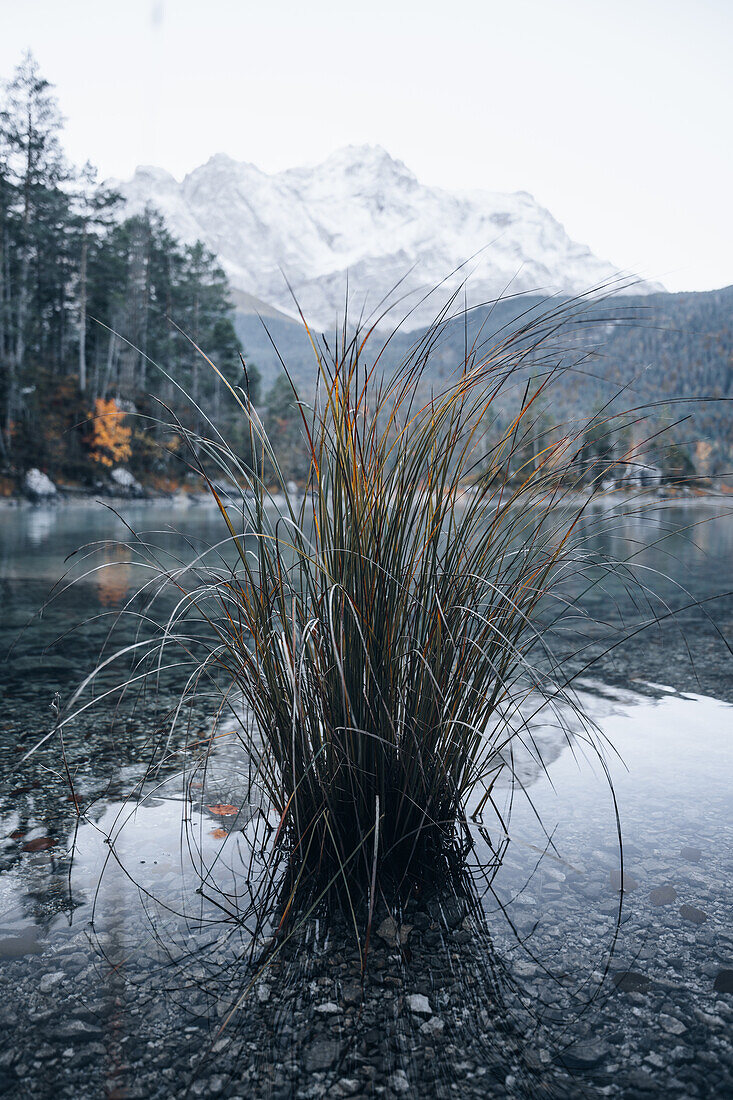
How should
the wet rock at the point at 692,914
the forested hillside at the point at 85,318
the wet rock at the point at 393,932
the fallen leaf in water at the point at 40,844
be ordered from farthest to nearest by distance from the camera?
the forested hillside at the point at 85,318, the fallen leaf in water at the point at 40,844, the wet rock at the point at 692,914, the wet rock at the point at 393,932

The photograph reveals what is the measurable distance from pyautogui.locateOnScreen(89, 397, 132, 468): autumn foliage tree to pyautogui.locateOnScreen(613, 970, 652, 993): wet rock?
2826cm

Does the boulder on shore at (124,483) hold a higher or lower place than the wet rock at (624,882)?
higher

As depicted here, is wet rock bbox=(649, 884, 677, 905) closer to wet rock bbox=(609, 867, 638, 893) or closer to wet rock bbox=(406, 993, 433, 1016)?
wet rock bbox=(609, 867, 638, 893)

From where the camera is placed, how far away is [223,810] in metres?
2.25

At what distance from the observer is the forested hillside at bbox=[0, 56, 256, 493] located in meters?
25.6

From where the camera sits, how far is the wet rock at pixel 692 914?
1662 mm

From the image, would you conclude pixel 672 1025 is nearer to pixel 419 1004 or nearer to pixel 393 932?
pixel 419 1004

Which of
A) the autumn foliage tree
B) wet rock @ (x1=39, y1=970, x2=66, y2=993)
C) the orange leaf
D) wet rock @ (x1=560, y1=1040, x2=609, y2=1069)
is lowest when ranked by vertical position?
the orange leaf

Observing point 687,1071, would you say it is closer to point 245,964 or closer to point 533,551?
point 245,964

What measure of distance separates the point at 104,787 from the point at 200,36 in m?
2.15

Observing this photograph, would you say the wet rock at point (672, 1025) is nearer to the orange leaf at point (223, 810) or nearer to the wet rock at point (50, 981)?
the wet rock at point (50, 981)

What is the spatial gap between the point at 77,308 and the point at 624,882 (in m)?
32.6

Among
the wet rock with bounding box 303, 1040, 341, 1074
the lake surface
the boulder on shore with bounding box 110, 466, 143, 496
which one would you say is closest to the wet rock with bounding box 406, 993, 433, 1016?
the lake surface

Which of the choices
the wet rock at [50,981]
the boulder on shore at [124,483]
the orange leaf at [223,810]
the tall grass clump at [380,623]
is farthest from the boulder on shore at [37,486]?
the wet rock at [50,981]
